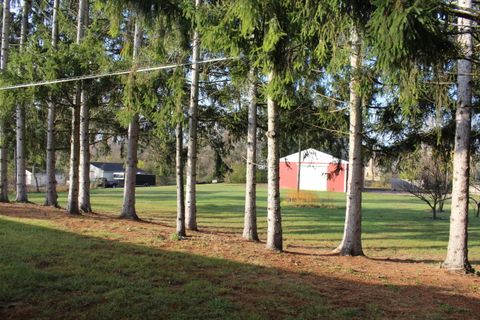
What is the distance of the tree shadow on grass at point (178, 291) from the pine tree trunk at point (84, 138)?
606cm

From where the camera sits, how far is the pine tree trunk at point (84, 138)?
1363 cm

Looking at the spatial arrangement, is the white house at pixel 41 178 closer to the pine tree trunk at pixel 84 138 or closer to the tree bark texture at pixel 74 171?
the pine tree trunk at pixel 84 138

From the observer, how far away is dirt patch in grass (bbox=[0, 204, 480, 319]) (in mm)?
5449

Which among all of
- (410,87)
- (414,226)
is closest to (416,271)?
(410,87)

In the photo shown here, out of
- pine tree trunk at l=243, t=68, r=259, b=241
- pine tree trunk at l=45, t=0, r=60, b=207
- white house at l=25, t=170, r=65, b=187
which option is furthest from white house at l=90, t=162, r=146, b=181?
pine tree trunk at l=243, t=68, r=259, b=241

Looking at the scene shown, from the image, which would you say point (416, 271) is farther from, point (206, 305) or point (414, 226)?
point (414, 226)

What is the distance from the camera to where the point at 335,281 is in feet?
23.0

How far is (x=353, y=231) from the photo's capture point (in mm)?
10062

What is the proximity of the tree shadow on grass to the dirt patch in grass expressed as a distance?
2cm

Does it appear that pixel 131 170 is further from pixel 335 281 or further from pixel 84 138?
pixel 335 281

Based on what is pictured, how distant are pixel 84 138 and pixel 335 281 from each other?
960cm

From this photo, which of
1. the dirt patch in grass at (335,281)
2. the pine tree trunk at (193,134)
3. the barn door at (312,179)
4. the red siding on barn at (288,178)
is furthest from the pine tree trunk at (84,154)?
the red siding on barn at (288,178)

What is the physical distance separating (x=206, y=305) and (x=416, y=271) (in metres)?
5.05

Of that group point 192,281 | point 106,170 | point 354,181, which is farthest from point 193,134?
point 106,170
